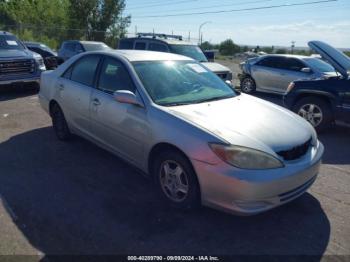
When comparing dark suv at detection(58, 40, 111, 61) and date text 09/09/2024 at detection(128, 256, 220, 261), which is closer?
date text 09/09/2024 at detection(128, 256, 220, 261)

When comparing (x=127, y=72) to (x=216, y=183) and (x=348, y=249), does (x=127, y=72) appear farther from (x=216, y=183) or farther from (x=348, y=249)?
(x=348, y=249)

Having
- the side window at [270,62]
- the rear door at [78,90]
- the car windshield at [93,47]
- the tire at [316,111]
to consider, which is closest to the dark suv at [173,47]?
the side window at [270,62]

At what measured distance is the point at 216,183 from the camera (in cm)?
308

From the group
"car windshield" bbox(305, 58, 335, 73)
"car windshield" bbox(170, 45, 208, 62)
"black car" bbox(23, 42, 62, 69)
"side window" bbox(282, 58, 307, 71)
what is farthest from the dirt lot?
"black car" bbox(23, 42, 62, 69)

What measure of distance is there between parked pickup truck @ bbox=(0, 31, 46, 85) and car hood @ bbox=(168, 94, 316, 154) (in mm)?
7883

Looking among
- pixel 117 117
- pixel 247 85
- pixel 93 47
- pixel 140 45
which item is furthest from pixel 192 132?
pixel 93 47

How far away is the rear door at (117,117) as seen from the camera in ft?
12.5

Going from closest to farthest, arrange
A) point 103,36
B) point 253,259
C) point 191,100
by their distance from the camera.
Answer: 1. point 253,259
2. point 191,100
3. point 103,36

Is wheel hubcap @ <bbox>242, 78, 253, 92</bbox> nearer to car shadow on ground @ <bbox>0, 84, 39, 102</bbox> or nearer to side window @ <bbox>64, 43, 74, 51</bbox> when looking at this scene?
car shadow on ground @ <bbox>0, 84, 39, 102</bbox>

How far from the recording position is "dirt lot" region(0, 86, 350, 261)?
9.80 feet

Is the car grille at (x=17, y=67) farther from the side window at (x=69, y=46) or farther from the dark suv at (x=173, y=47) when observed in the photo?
the side window at (x=69, y=46)

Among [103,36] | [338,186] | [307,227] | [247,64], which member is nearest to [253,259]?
[307,227]

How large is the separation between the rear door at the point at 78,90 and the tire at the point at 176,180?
164 cm

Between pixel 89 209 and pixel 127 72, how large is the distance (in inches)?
65.8
